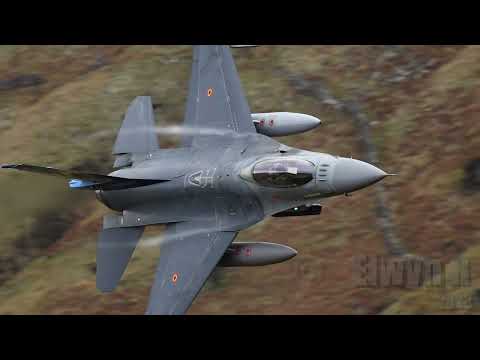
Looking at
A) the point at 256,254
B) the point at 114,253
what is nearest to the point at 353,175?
the point at 256,254

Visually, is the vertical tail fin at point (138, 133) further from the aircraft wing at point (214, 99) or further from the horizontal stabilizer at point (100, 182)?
the horizontal stabilizer at point (100, 182)

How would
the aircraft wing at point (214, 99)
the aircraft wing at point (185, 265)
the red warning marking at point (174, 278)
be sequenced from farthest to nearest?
1. the aircraft wing at point (214, 99)
2. the red warning marking at point (174, 278)
3. the aircraft wing at point (185, 265)

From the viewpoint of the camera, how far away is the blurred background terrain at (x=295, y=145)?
3055 cm

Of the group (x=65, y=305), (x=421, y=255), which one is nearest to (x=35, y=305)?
→ (x=65, y=305)

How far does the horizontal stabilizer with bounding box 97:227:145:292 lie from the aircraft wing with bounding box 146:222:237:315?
1.21 metres

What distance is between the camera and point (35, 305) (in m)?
32.6

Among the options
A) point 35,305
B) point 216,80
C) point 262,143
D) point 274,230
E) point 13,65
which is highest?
point 13,65

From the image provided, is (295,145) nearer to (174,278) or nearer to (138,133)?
(138,133)

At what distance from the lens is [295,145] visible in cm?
3481

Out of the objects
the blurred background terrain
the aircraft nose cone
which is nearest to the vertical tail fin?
the blurred background terrain

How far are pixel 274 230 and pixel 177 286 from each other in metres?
6.50

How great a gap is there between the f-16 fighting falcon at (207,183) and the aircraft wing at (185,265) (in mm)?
30

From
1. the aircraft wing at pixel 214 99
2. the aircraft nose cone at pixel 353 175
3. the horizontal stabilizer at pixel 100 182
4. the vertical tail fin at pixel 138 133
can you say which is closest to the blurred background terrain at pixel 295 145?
the vertical tail fin at pixel 138 133

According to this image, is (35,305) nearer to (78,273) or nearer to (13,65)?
(78,273)
